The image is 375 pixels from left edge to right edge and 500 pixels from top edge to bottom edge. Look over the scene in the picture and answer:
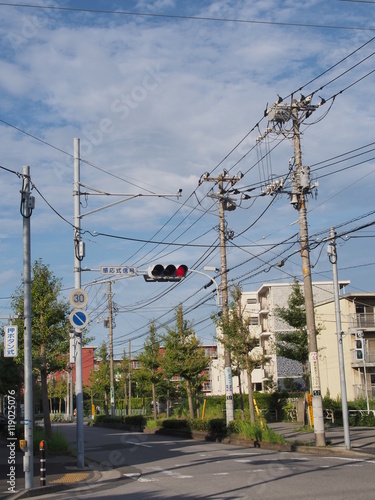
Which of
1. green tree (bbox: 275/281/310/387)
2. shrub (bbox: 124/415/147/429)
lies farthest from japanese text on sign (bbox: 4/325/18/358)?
shrub (bbox: 124/415/147/429)

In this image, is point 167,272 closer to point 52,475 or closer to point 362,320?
point 52,475

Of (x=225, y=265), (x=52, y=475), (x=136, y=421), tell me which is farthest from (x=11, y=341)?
(x=136, y=421)

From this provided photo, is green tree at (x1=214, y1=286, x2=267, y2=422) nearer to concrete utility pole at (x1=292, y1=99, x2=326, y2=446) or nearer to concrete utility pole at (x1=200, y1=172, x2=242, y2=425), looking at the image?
concrete utility pole at (x1=200, y1=172, x2=242, y2=425)

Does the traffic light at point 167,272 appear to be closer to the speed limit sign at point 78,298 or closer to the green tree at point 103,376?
the speed limit sign at point 78,298

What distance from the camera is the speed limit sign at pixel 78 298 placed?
1777 centimetres

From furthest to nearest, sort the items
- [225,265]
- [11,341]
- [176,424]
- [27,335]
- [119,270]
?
[176,424] → [225,265] → [119,270] → [11,341] → [27,335]

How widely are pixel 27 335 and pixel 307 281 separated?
460 inches

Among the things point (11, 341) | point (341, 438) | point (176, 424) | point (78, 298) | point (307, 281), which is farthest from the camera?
point (176, 424)

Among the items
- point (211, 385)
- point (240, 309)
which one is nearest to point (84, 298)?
point (240, 309)

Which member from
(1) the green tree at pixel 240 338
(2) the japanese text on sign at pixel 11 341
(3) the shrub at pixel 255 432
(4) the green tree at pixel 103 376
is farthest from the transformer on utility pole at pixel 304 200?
(4) the green tree at pixel 103 376

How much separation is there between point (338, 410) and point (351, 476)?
73.7 ft

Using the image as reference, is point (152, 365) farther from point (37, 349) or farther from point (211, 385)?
point (211, 385)

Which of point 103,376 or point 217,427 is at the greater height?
point 103,376

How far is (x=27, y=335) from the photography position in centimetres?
1426
